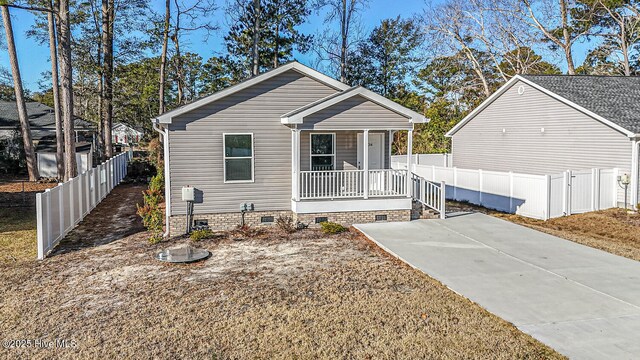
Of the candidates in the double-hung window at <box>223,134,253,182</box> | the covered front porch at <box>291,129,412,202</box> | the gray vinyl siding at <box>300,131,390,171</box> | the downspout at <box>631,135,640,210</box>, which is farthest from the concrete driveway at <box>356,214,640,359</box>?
the downspout at <box>631,135,640,210</box>

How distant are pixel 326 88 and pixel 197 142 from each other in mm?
3998

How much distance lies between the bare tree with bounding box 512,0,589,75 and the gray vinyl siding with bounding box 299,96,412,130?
2246cm

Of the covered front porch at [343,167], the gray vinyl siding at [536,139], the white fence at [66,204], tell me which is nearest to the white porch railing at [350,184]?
the covered front porch at [343,167]

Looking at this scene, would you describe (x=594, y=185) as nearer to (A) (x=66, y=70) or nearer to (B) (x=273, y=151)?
(B) (x=273, y=151)

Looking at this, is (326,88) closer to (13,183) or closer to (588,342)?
(588,342)

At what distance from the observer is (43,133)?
91.4ft

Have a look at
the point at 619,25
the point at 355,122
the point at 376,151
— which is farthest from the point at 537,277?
the point at 619,25

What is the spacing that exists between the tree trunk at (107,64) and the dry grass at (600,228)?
825 inches

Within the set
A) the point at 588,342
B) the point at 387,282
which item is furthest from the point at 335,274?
the point at 588,342

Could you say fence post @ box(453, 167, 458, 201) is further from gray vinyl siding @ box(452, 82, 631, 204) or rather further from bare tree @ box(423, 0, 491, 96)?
bare tree @ box(423, 0, 491, 96)

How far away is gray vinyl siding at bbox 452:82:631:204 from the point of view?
14930 millimetres

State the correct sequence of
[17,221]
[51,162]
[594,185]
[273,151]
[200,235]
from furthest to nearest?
[51,162]
[594,185]
[17,221]
[273,151]
[200,235]

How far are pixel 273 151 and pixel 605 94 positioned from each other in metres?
13.9

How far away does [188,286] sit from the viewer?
7184 millimetres
